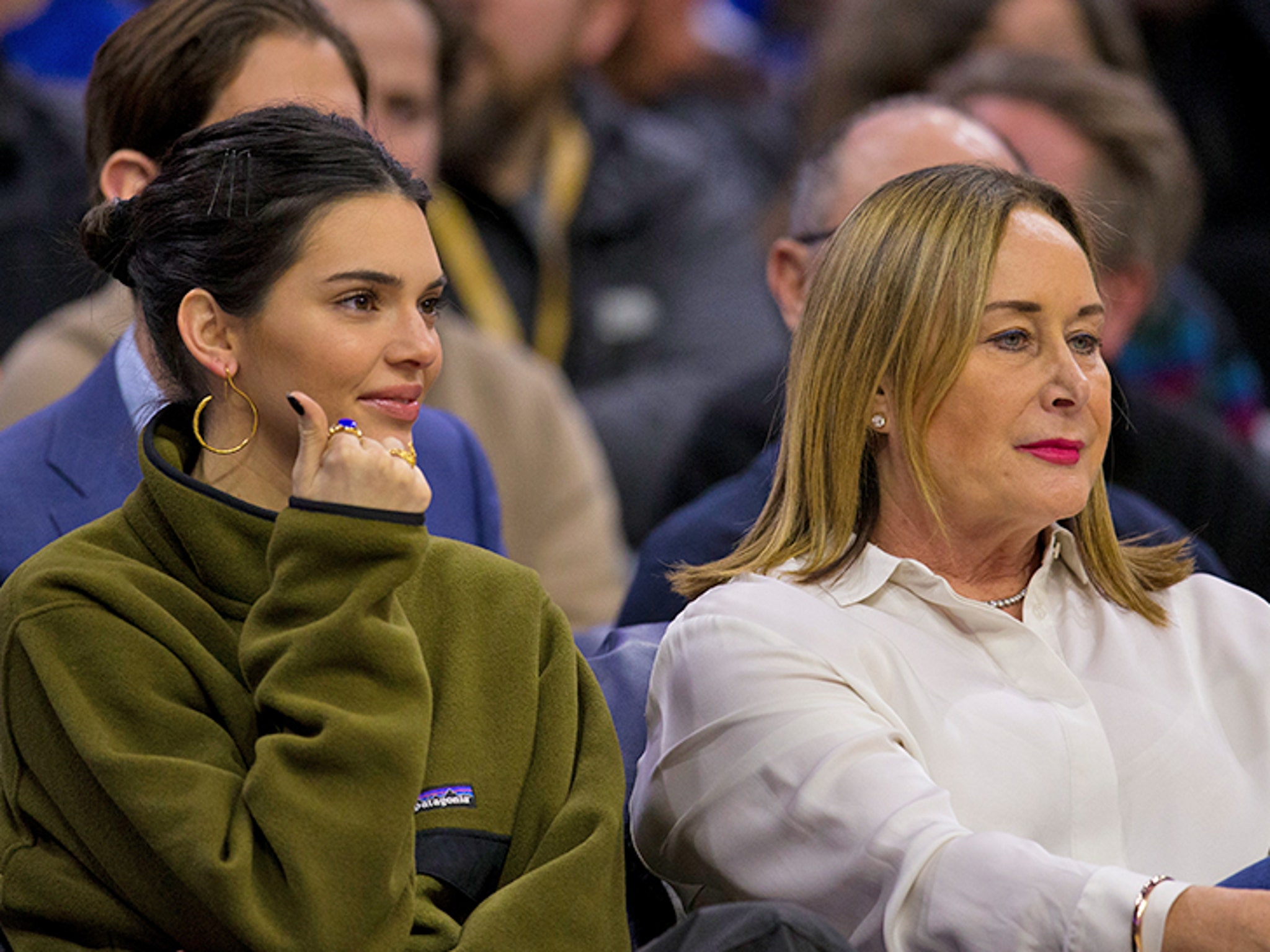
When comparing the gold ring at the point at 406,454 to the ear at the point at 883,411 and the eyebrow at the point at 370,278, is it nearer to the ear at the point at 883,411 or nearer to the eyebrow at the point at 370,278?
the eyebrow at the point at 370,278

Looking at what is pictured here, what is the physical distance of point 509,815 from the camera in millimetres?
1850

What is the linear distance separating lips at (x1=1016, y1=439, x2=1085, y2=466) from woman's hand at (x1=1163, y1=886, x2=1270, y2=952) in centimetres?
52

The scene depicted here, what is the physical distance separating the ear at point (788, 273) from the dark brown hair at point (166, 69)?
85 cm

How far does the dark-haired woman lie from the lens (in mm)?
1657

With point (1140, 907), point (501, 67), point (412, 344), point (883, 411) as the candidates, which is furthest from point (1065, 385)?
point (501, 67)

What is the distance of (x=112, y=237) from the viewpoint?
6.53ft

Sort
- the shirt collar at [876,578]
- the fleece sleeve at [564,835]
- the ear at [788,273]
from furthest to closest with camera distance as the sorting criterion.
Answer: the ear at [788,273] → the shirt collar at [876,578] → the fleece sleeve at [564,835]

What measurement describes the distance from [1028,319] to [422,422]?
2.90 feet

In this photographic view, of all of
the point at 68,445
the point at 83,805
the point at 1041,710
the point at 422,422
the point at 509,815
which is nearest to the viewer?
the point at 83,805

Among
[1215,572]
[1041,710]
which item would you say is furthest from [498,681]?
[1215,572]

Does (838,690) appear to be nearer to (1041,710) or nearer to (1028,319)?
(1041,710)

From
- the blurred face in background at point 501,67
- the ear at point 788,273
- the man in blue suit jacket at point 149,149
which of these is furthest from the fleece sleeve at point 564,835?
the blurred face in background at point 501,67

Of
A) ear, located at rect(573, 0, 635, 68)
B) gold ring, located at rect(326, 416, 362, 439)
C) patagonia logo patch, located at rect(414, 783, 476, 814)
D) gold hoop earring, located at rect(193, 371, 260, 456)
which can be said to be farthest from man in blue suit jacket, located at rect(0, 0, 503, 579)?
ear, located at rect(573, 0, 635, 68)

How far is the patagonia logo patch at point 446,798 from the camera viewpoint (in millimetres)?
1820
